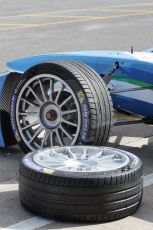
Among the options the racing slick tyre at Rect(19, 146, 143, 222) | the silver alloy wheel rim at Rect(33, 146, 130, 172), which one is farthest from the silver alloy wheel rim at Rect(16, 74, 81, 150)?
the racing slick tyre at Rect(19, 146, 143, 222)

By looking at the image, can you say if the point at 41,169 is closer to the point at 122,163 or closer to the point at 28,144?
the point at 122,163

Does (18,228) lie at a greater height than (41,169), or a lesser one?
lesser

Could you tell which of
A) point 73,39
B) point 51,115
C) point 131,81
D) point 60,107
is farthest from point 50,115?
point 73,39

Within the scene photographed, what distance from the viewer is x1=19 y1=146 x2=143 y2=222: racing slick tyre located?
4586 millimetres

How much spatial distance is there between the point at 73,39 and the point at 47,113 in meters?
11.5

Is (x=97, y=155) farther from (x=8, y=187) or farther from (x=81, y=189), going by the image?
(x=8, y=187)

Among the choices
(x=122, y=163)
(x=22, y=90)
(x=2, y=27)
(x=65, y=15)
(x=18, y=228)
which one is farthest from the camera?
(x=65, y=15)

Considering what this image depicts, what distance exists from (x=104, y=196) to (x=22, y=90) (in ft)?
6.84

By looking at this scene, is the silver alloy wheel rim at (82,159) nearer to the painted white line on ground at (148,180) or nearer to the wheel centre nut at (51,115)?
the painted white line on ground at (148,180)

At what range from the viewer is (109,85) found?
666cm

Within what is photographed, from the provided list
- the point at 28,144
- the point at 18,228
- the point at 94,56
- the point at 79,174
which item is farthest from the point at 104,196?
the point at 94,56

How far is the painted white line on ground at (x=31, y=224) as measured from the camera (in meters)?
4.61

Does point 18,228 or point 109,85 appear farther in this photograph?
point 109,85

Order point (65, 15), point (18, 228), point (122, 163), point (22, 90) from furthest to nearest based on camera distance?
1. point (65, 15)
2. point (22, 90)
3. point (122, 163)
4. point (18, 228)
